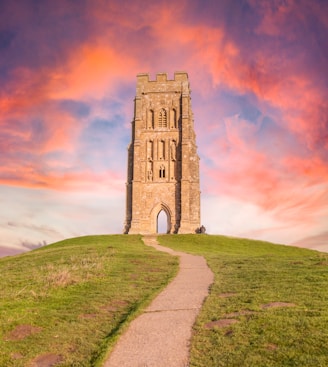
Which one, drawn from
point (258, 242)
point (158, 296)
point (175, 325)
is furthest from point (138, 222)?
point (175, 325)

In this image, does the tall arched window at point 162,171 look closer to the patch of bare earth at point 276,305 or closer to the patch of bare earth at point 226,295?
the patch of bare earth at point 226,295

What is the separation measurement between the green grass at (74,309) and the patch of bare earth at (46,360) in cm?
7

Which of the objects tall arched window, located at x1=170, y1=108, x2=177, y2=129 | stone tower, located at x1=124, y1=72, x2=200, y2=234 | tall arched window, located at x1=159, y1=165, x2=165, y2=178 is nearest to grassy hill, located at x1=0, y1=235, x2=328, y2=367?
stone tower, located at x1=124, y1=72, x2=200, y2=234

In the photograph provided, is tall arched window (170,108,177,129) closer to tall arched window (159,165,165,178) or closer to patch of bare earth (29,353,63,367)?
tall arched window (159,165,165,178)

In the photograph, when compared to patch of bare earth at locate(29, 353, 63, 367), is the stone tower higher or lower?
higher

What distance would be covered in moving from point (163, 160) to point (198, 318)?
45.7 meters

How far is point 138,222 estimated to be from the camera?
51500 millimetres

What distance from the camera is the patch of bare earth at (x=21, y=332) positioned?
29.4ft

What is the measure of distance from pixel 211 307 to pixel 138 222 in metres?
41.2

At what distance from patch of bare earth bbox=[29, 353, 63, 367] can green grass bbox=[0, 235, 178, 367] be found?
0.07 m

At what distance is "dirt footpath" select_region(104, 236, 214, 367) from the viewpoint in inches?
279

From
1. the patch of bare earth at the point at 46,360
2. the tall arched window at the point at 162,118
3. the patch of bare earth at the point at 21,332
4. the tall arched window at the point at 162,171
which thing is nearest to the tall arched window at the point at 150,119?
the tall arched window at the point at 162,118

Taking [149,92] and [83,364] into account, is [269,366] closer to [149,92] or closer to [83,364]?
[83,364]

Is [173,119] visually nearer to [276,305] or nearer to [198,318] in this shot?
[276,305]
